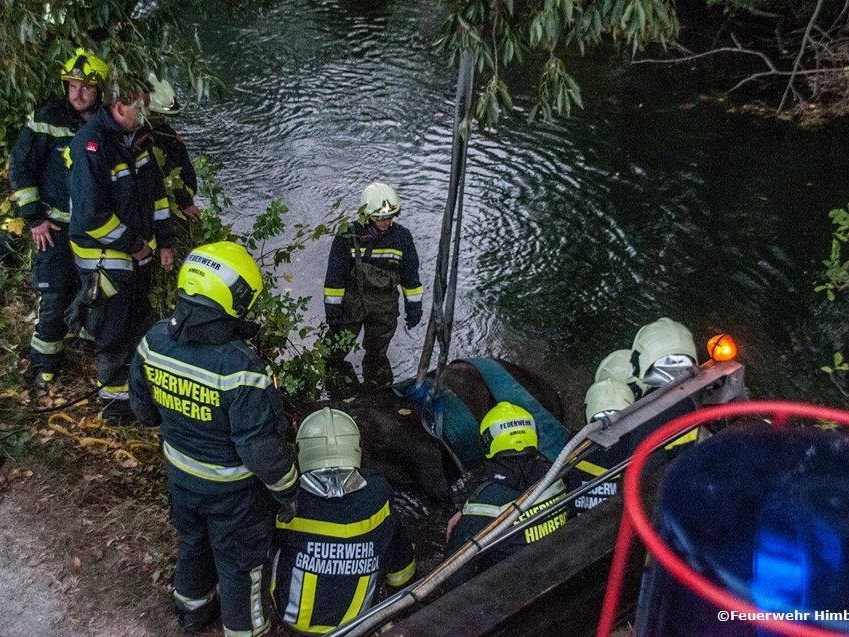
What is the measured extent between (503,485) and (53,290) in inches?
134

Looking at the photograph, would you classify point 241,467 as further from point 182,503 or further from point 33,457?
point 33,457

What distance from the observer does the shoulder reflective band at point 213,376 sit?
3.18 m

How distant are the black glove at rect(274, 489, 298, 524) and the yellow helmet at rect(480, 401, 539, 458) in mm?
1051

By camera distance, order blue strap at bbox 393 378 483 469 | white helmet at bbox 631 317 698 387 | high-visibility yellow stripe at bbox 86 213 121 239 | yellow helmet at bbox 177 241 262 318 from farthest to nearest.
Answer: blue strap at bbox 393 378 483 469
high-visibility yellow stripe at bbox 86 213 121 239
white helmet at bbox 631 317 698 387
yellow helmet at bbox 177 241 262 318

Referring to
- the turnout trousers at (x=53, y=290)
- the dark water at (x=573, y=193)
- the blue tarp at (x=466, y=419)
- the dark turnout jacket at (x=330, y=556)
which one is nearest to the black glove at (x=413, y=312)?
the dark water at (x=573, y=193)

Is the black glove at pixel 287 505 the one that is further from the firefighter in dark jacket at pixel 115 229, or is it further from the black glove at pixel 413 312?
the black glove at pixel 413 312

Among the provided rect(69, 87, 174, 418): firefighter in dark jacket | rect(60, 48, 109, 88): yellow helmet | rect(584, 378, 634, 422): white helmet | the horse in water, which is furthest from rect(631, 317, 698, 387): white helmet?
rect(60, 48, 109, 88): yellow helmet

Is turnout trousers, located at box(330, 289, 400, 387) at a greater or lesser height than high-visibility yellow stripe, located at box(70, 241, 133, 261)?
lesser

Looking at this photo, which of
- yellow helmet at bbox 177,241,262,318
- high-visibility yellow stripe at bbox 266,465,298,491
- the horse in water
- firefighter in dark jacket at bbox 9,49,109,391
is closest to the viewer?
yellow helmet at bbox 177,241,262,318

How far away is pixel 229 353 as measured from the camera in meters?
3.21

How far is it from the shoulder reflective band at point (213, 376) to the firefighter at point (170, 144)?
2171 millimetres

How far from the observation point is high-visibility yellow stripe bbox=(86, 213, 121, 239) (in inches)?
174

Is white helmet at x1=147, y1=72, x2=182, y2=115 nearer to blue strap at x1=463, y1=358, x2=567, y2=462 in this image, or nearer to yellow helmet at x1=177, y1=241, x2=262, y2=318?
yellow helmet at x1=177, y1=241, x2=262, y2=318

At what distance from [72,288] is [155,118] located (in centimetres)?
134
